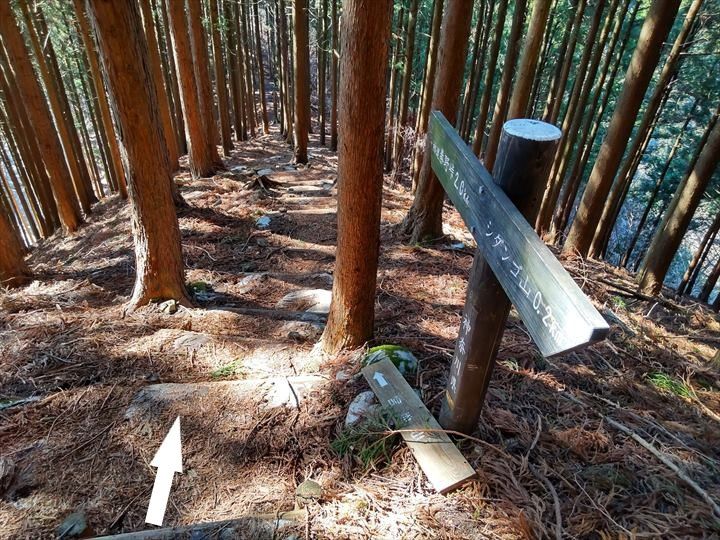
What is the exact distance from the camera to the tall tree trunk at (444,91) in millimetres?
5474

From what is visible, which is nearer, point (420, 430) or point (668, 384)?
point (420, 430)

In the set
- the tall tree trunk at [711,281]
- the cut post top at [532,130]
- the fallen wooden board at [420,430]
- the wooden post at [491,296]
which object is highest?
the cut post top at [532,130]

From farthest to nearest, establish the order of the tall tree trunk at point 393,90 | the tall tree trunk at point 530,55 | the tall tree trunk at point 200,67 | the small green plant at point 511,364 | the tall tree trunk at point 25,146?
the tall tree trunk at point 393,90 → the tall tree trunk at point 25,146 → the tall tree trunk at point 200,67 → the tall tree trunk at point 530,55 → the small green plant at point 511,364

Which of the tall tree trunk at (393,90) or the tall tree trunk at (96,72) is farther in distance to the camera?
the tall tree trunk at (393,90)

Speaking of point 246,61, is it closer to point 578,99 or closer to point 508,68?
point 508,68

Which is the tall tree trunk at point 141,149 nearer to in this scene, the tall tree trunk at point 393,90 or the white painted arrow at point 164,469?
the white painted arrow at point 164,469

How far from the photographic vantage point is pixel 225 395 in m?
3.21

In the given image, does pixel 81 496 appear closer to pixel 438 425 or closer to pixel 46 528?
pixel 46 528

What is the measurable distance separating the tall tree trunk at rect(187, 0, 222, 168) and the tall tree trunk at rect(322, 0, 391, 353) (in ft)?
30.2

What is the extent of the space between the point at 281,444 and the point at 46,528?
1.36 m

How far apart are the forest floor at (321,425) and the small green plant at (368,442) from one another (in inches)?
0.8

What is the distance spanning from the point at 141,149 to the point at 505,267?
13.2 ft

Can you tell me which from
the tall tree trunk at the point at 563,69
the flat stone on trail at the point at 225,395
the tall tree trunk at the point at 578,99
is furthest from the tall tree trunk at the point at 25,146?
the tall tree trunk at the point at 563,69

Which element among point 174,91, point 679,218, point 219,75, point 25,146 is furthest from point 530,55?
point 174,91
